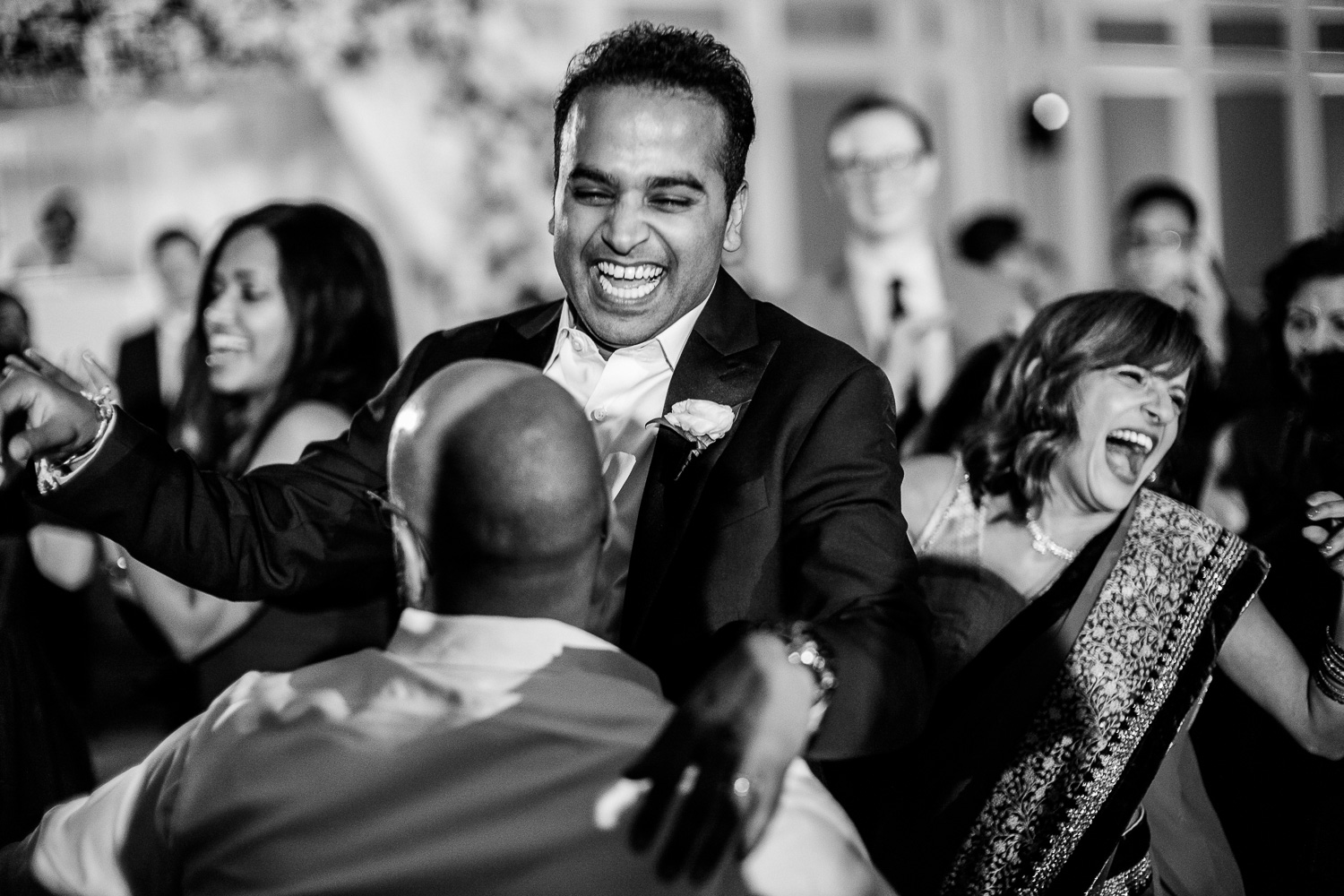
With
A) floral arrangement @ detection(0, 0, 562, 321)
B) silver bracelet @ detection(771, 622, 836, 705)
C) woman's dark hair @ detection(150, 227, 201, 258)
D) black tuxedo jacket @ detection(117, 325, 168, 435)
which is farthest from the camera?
woman's dark hair @ detection(150, 227, 201, 258)

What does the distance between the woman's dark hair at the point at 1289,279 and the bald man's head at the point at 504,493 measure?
2.63 metres

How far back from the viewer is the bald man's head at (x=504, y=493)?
63.5 inches

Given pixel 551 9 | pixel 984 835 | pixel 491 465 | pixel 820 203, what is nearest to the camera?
pixel 491 465

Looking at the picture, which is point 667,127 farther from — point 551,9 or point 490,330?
point 551,9

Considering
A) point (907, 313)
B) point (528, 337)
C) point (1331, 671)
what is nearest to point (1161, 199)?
point (907, 313)

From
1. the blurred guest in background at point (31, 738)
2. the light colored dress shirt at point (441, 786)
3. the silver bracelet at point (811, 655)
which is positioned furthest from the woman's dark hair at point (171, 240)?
the silver bracelet at point (811, 655)

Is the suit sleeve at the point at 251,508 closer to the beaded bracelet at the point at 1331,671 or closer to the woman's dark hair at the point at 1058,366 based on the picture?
the woman's dark hair at the point at 1058,366

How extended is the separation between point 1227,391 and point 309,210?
310 cm

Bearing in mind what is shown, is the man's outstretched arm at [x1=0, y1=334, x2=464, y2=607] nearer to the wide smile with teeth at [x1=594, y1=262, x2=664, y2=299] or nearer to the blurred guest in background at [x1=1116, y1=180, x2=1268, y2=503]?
the wide smile with teeth at [x1=594, y1=262, x2=664, y2=299]

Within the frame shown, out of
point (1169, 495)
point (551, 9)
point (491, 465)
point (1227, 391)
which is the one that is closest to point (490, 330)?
point (491, 465)

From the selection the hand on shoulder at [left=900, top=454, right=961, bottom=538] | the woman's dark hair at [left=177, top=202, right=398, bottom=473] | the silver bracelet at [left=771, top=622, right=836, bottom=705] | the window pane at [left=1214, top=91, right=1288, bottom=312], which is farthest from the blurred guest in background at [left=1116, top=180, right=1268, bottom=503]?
the window pane at [left=1214, top=91, right=1288, bottom=312]

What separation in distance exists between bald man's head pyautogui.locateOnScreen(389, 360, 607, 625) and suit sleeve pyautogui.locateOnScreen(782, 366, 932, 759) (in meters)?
0.33

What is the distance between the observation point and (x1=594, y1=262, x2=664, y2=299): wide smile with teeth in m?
2.20

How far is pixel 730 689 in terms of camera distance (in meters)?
1.51
